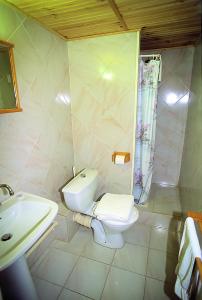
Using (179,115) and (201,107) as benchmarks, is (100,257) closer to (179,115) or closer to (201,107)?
(201,107)

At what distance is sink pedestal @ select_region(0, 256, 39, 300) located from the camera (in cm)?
106

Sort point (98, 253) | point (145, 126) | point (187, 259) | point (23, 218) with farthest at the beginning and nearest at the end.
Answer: point (145, 126) → point (98, 253) → point (23, 218) → point (187, 259)

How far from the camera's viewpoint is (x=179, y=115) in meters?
2.55

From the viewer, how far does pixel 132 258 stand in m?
1.73

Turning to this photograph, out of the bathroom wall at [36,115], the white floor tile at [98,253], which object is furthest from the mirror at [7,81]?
the white floor tile at [98,253]

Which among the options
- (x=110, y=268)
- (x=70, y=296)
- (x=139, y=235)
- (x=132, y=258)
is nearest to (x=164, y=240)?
(x=139, y=235)

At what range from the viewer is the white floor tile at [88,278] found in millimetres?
1449

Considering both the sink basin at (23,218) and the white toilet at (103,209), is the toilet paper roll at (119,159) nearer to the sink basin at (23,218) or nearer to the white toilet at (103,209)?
the white toilet at (103,209)

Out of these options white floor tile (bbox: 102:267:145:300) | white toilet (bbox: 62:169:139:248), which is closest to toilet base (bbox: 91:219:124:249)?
white toilet (bbox: 62:169:139:248)

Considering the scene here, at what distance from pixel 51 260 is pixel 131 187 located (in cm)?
114

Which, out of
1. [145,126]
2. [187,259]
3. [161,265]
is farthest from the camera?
[145,126]

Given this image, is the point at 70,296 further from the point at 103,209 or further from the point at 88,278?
the point at 103,209

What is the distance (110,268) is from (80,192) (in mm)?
750

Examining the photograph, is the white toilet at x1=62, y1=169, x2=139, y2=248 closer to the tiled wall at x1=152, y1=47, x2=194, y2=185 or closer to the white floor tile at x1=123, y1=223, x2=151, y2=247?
the white floor tile at x1=123, y1=223, x2=151, y2=247
